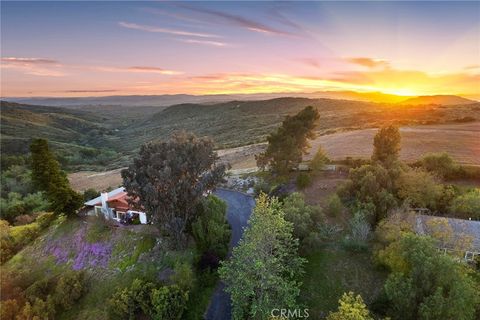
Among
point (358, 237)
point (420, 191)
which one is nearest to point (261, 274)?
point (358, 237)

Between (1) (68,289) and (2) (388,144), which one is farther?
(2) (388,144)

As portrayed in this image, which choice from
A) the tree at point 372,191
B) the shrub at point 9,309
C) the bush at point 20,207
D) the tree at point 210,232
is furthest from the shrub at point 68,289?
the tree at point 372,191

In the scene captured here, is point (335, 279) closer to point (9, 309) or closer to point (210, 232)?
point (210, 232)

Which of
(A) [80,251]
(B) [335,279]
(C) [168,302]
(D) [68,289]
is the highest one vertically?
(B) [335,279]

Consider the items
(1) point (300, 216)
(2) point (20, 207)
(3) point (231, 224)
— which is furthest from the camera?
(2) point (20, 207)

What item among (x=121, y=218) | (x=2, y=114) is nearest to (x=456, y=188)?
(x=121, y=218)

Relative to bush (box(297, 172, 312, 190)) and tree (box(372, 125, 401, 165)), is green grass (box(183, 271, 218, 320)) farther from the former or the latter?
tree (box(372, 125, 401, 165))

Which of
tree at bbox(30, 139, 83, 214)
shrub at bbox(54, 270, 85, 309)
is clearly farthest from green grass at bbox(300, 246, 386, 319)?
tree at bbox(30, 139, 83, 214)

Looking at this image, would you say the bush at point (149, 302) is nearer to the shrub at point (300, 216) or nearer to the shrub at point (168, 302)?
the shrub at point (168, 302)
